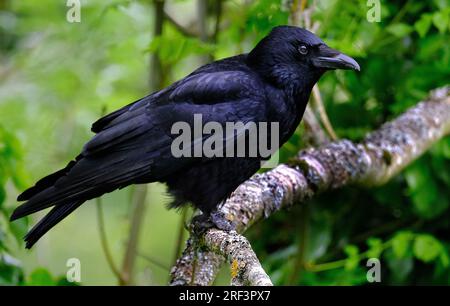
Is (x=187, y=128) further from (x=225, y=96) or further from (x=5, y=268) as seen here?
(x=5, y=268)

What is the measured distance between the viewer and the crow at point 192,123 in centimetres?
343

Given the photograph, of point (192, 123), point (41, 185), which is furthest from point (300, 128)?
point (41, 185)

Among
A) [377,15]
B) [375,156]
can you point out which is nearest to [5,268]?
[375,156]

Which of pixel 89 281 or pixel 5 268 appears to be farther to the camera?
pixel 89 281

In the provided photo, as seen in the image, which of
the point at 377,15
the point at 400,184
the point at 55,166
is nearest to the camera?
the point at 377,15

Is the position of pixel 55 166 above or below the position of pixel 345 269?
above

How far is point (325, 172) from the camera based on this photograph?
3.98 metres

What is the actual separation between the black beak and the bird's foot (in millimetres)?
908

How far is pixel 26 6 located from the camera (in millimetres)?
6285

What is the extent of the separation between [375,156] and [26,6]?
11.5ft

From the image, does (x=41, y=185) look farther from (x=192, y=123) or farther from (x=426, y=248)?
(x=426, y=248)

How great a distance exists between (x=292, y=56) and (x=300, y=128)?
3.20ft

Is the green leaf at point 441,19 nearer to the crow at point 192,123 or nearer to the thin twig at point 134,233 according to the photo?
the crow at point 192,123

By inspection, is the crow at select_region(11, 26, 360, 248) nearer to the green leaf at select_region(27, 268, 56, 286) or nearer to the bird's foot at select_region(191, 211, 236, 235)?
the bird's foot at select_region(191, 211, 236, 235)
